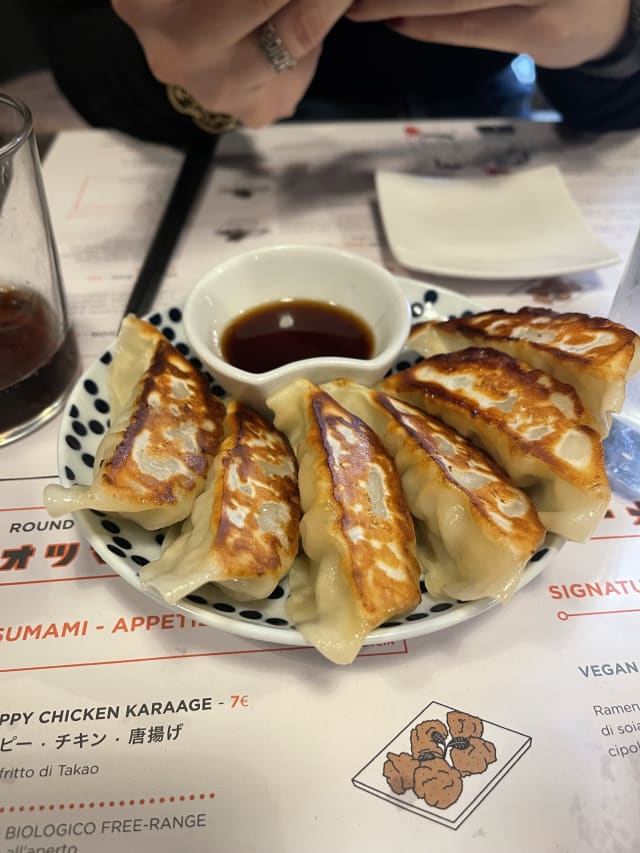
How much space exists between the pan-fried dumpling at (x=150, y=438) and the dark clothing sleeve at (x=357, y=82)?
122 cm

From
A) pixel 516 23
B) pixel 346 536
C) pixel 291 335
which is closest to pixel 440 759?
pixel 346 536

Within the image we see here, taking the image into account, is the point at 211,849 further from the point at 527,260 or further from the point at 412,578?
the point at 527,260

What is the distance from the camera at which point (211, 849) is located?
0.80 metres

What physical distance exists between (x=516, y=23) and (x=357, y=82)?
2.97ft

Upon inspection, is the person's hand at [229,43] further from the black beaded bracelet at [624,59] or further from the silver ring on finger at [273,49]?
the black beaded bracelet at [624,59]

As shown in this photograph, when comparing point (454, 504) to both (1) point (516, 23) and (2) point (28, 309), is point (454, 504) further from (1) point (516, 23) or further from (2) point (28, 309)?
(1) point (516, 23)

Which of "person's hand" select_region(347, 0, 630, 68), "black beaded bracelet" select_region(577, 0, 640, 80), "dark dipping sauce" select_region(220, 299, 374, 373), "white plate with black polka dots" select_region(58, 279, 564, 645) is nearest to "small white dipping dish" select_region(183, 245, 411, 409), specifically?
"dark dipping sauce" select_region(220, 299, 374, 373)

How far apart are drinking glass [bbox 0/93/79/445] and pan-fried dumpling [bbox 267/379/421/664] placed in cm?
55

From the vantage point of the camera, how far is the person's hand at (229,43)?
1472 mm

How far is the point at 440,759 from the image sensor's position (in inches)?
35.1

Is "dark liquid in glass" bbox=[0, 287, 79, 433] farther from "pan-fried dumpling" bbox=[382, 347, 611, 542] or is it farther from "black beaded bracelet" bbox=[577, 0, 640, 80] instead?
"black beaded bracelet" bbox=[577, 0, 640, 80]

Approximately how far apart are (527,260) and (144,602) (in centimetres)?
131

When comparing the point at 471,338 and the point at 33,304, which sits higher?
the point at 471,338

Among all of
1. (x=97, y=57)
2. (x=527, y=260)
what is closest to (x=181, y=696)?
(x=527, y=260)
